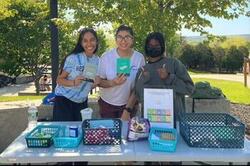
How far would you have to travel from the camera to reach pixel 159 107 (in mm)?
3836

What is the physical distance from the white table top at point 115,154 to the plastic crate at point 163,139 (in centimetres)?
5

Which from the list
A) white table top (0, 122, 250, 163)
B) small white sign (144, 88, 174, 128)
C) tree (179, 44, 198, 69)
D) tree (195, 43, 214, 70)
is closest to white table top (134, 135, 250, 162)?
white table top (0, 122, 250, 163)

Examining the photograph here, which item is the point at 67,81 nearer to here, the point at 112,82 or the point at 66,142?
the point at 112,82

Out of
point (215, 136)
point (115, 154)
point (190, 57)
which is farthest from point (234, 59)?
point (115, 154)

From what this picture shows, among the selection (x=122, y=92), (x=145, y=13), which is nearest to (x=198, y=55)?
(x=145, y=13)

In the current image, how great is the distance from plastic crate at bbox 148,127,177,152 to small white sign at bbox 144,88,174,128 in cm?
18

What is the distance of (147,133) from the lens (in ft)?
12.1

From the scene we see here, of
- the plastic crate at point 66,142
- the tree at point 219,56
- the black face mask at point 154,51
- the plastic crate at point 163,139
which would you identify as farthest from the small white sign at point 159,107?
the tree at point 219,56

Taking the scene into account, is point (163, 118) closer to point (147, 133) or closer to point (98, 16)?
point (147, 133)

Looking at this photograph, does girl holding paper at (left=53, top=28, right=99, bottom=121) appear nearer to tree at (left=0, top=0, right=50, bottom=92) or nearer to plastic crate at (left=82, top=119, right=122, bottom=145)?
plastic crate at (left=82, top=119, right=122, bottom=145)

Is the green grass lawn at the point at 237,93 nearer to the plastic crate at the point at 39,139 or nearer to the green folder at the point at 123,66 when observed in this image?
the green folder at the point at 123,66

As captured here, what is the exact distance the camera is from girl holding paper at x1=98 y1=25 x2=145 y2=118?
445 centimetres

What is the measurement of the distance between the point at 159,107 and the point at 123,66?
0.75 metres

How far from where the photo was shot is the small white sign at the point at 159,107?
3.79 meters
